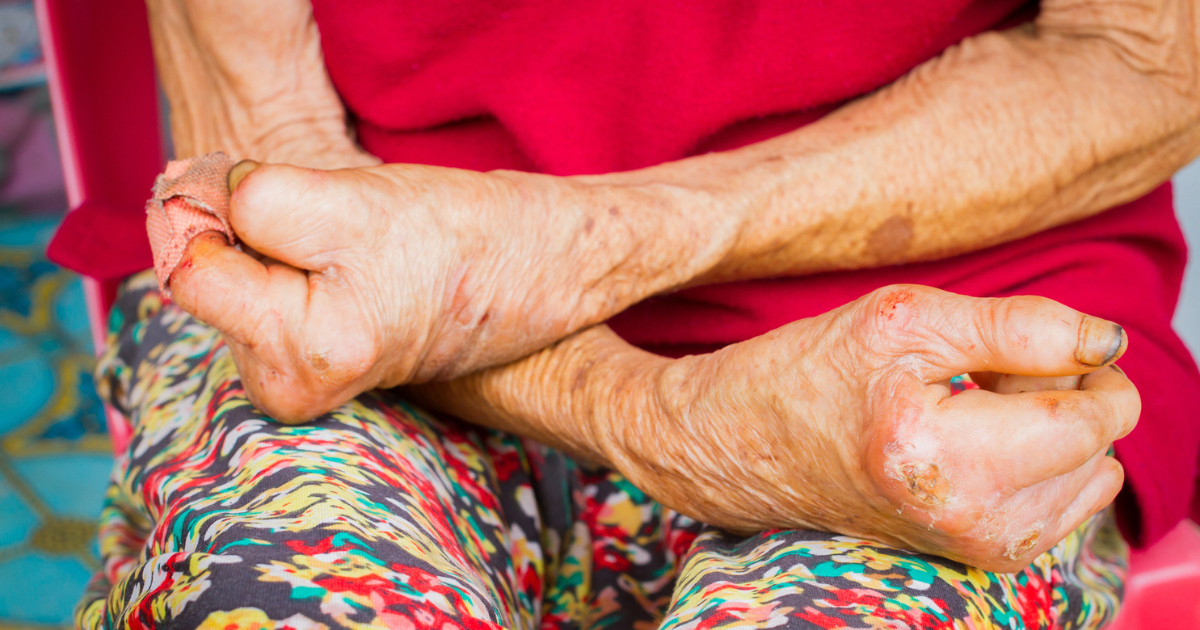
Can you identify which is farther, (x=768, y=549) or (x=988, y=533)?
(x=768, y=549)

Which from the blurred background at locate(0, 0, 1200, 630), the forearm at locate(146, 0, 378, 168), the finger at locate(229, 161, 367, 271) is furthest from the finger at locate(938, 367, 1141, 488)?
the blurred background at locate(0, 0, 1200, 630)

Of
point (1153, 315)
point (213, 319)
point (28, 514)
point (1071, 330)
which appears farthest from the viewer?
point (28, 514)

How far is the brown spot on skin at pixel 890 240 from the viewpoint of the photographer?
79 centimetres

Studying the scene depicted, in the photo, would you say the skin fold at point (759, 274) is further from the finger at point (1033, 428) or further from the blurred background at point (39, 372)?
the blurred background at point (39, 372)

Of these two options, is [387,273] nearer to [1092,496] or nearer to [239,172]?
[239,172]

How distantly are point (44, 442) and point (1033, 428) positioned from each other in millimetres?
1848

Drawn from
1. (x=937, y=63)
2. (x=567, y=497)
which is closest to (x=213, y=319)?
(x=567, y=497)

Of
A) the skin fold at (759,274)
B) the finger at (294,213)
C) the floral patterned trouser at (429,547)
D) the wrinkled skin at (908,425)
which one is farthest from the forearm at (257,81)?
the wrinkled skin at (908,425)

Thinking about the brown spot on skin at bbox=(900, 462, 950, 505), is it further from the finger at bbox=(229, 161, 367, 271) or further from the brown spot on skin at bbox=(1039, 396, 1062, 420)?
the finger at bbox=(229, 161, 367, 271)

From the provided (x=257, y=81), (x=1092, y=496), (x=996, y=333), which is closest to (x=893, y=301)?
(x=996, y=333)

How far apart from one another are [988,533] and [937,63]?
0.54 m

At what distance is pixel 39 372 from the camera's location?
1.91m

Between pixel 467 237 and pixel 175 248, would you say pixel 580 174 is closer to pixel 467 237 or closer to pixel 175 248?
pixel 467 237

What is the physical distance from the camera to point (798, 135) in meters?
0.83
